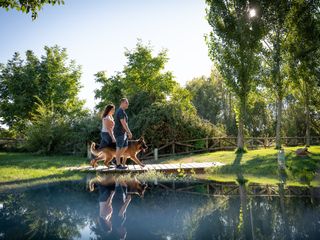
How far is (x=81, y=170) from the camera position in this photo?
11.4 meters

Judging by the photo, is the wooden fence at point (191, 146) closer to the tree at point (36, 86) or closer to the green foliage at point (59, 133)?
the green foliage at point (59, 133)

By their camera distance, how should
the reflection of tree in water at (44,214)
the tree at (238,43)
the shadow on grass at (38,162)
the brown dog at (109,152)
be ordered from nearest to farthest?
1. the reflection of tree in water at (44,214)
2. the brown dog at (109,152)
3. the shadow on grass at (38,162)
4. the tree at (238,43)

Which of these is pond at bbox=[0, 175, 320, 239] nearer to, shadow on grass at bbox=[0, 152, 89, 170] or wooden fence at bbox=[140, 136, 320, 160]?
shadow on grass at bbox=[0, 152, 89, 170]

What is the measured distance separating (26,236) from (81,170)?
757 centimetres

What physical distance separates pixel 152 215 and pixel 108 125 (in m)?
6.33

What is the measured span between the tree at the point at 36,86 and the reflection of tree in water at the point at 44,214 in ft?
102

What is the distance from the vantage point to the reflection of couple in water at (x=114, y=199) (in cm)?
418

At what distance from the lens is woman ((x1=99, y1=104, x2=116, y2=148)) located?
10.9 m

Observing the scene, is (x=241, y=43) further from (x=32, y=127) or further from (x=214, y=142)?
(x=32, y=127)

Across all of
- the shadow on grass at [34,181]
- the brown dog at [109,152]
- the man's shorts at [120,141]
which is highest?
the man's shorts at [120,141]

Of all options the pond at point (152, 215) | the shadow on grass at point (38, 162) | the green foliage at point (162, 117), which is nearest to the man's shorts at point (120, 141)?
the shadow on grass at point (38, 162)

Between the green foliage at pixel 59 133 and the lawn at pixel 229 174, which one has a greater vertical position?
the green foliage at pixel 59 133

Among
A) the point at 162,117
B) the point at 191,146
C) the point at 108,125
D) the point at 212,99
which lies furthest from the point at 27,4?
the point at 212,99

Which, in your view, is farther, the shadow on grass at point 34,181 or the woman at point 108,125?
the woman at point 108,125
